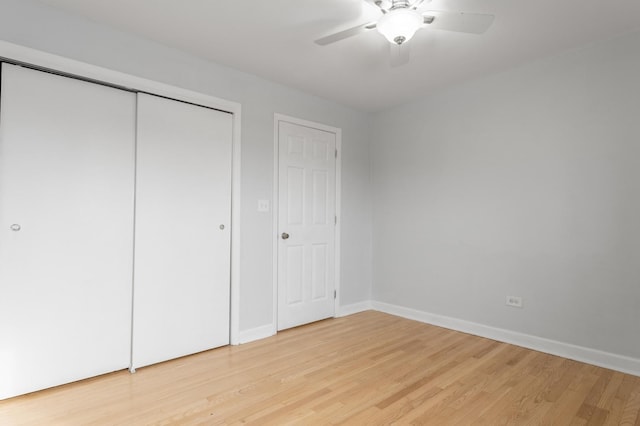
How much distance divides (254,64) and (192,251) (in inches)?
65.8

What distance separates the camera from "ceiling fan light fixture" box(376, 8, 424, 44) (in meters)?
1.94

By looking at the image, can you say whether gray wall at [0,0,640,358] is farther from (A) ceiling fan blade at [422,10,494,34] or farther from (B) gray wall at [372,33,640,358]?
(A) ceiling fan blade at [422,10,494,34]

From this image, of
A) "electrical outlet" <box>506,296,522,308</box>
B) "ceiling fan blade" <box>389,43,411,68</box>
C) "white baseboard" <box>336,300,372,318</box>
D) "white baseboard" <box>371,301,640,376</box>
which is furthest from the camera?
"white baseboard" <box>336,300,372,318</box>

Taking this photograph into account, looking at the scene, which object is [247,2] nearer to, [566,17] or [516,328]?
[566,17]

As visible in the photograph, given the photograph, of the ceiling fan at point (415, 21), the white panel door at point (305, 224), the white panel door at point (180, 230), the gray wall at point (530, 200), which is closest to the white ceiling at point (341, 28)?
the ceiling fan at point (415, 21)

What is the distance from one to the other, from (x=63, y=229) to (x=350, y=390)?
2.13 metres

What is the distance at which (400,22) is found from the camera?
1.95m

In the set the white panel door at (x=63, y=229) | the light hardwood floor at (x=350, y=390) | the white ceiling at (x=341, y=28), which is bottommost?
the light hardwood floor at (x=350, y=390)

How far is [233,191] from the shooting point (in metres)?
3.16

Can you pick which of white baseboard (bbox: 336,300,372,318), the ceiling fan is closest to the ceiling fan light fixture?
the ceiling fan

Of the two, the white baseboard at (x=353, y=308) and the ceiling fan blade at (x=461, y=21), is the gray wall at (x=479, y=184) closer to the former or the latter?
the white baseboard at (x=353, y=308)

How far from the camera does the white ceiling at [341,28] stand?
2248 mm

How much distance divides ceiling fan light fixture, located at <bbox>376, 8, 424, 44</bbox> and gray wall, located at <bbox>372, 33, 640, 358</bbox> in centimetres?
173

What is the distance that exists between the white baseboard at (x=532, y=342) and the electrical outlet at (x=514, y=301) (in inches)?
9.4
